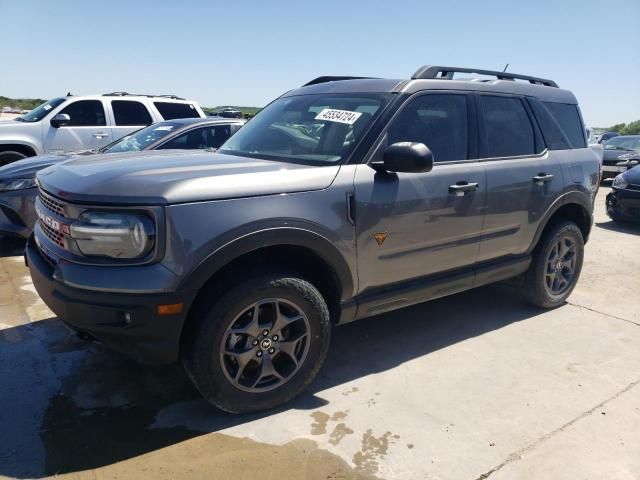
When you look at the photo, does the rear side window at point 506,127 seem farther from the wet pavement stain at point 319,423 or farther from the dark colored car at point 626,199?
the dark colored car at point 626,199

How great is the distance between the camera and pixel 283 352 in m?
2.93

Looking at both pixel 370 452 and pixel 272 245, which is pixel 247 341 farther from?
pixel 370 452

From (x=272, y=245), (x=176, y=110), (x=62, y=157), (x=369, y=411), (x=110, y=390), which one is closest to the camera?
(x=272, y=245)

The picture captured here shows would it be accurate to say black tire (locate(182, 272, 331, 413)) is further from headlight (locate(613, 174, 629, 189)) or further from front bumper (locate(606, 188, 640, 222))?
headlight (locate(613, 174, 629, 189))

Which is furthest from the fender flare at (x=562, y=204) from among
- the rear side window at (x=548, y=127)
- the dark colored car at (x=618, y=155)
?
the dark colored car at (x=618, y=155)

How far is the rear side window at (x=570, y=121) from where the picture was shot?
450 cm

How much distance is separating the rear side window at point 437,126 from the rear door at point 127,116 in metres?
7.15

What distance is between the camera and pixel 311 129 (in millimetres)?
3455

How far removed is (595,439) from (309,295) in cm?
175

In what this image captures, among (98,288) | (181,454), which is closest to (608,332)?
(181,454)

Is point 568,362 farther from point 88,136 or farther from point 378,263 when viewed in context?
point 88,136

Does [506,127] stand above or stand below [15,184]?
above

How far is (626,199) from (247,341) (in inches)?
319

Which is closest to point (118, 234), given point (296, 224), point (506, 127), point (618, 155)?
point (296, 224)
